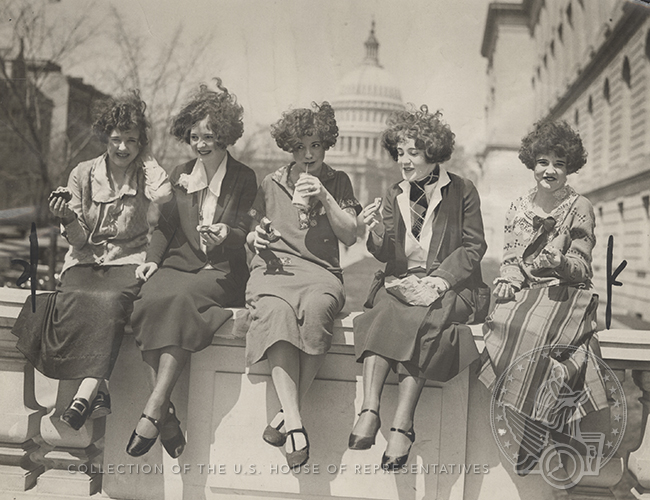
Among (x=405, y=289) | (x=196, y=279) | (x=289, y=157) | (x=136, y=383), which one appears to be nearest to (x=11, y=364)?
(x=136, y=383)

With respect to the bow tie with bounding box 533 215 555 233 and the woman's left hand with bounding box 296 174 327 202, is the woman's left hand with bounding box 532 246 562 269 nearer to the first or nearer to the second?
the bow tie with bounding box 533 215 555 233

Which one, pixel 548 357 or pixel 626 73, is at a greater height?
pixel 626 73

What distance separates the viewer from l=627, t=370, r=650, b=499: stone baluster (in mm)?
2916

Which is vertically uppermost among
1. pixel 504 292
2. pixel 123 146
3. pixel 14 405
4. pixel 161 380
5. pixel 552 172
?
pixel 123 146

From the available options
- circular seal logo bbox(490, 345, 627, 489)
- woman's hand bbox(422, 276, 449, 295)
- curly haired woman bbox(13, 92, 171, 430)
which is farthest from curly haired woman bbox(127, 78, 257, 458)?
circular seal logo bbox(490, 345, 627, 489)

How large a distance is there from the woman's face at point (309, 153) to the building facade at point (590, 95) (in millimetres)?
853

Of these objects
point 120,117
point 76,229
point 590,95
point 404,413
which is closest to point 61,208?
point 76,229

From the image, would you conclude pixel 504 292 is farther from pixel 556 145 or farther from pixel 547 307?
pixel 556 145

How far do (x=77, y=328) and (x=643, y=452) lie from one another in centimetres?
263

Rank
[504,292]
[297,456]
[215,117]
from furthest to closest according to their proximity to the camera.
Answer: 1. [215,117]
2. [504,292]
3. [297,456]

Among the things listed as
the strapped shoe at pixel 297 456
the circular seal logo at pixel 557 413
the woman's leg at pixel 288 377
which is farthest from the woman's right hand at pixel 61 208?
the circular seal logo at pixel 557 413

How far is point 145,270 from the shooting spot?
3.20 m

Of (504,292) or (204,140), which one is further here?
(204,140)

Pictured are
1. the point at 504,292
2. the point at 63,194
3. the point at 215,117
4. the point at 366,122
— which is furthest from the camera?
the point at 366,122
